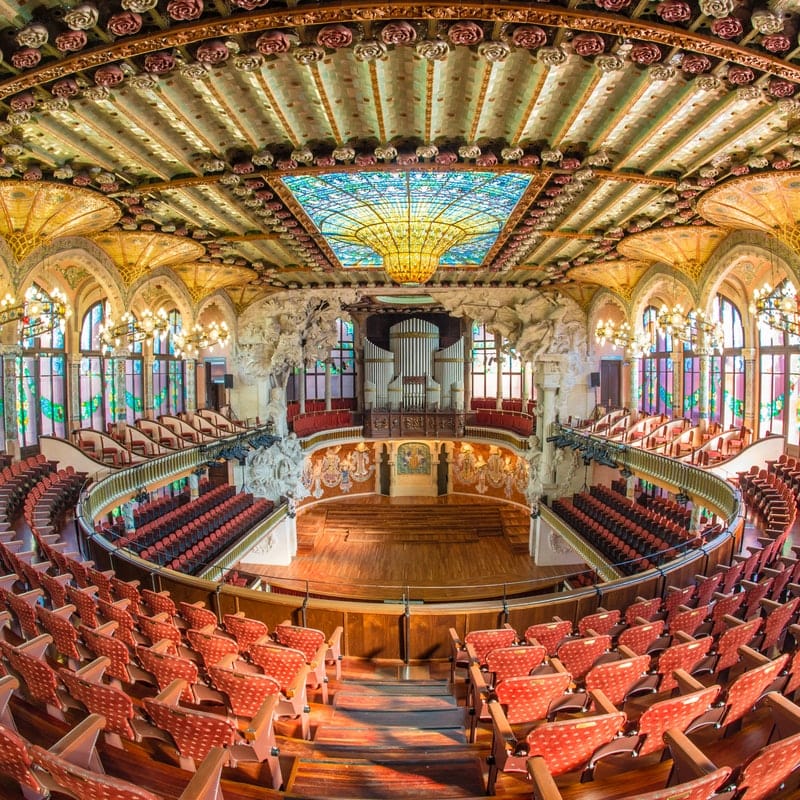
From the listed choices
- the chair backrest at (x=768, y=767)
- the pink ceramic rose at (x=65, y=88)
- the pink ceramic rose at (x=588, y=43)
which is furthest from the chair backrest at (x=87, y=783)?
the pink ceramic rose at (x=588, y=43)

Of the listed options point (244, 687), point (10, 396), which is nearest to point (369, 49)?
point (244, 687)

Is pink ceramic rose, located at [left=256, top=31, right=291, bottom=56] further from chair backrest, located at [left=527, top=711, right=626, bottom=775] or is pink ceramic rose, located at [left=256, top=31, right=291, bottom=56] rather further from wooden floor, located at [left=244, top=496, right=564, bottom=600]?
wooden floor, located at [left=244, top=496, right=564, bottom=600]

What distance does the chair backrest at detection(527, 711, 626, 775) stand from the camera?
3145 mm

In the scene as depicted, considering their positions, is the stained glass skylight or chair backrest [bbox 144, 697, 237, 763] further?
the stained glass skylight

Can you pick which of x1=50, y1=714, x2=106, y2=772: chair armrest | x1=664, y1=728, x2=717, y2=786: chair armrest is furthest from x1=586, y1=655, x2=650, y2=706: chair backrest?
x1=50, y1=714, x2=106, y2=772: chair armrest

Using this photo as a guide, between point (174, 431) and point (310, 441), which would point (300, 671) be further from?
point (310, 441)

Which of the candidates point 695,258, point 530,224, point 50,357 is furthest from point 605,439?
point 50,357

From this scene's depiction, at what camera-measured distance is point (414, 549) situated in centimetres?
2158

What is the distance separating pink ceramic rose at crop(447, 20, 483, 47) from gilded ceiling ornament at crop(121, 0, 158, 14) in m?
2.72

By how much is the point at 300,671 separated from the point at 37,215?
10722 mm

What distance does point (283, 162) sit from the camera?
873 centimetres

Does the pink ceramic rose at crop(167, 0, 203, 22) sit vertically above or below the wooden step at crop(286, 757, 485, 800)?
above

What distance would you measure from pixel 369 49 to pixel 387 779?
20.9ft

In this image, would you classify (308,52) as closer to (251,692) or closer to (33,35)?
(33,35)
